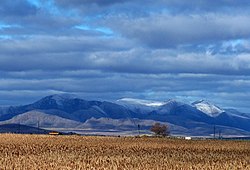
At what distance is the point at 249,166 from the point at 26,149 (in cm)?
3258

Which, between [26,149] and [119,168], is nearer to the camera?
[119,168]

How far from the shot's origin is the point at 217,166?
4897cm

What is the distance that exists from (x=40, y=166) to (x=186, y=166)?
451 inches

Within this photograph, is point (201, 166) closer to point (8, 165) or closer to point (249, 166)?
point (249, 166)

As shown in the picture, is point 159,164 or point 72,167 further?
point 159,164

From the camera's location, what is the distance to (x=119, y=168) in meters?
46.8

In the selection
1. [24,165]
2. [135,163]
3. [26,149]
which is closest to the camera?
[24,165]

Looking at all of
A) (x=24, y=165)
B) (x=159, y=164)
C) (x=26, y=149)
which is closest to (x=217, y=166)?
(x=159, y=164)

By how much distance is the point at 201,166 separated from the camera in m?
49.0

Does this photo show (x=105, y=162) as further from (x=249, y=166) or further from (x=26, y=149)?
(x=26, y=149)

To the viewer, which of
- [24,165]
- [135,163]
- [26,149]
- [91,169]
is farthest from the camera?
[26,149]

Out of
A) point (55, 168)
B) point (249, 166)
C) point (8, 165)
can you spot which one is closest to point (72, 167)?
point (55, 168)

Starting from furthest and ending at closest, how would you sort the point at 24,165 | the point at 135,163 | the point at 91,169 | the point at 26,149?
the point at 26,149 → the point at 135,163 → the point at 24,165 → the point at 91,169

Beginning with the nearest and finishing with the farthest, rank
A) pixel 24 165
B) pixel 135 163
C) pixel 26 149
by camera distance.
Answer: pixel 24 165, pixel 135 163, pixel 26 149
